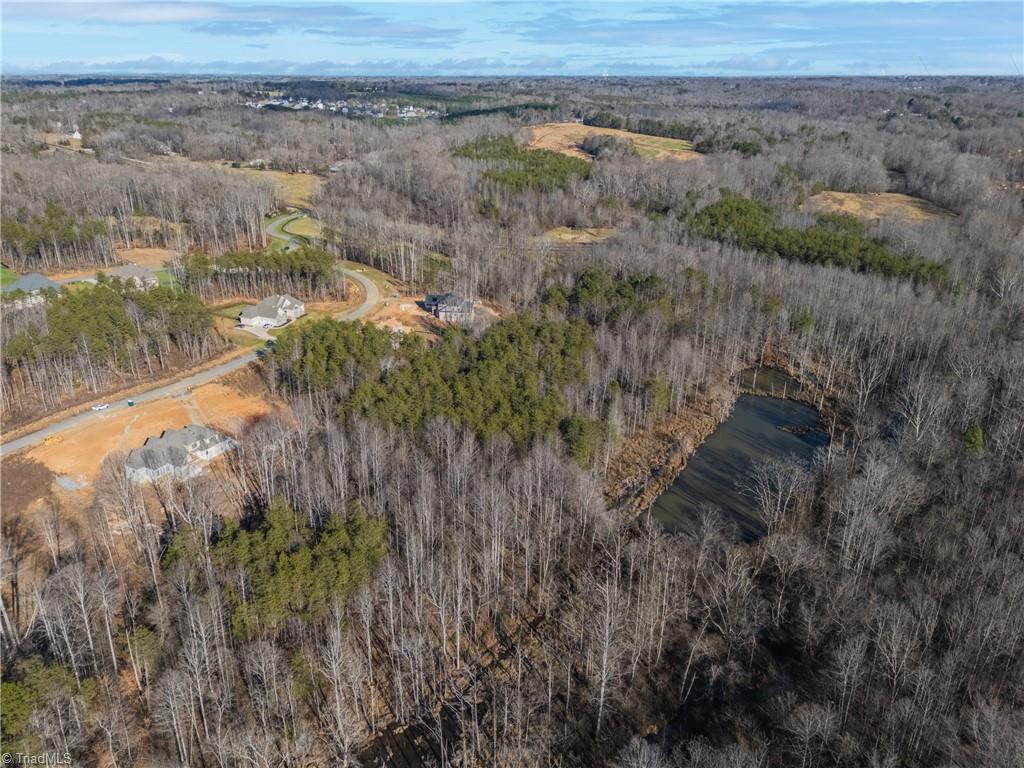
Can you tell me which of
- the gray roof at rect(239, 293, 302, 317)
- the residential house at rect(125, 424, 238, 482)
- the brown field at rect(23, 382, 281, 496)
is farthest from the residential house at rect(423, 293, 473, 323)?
the residential house at rect(125, 424, 238, 482)

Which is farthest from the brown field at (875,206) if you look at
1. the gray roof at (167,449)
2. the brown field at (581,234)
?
the gray roof at (167,449)

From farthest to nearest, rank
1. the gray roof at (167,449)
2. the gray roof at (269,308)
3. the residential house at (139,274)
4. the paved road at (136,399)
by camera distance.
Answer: the residential house at (139,274)
the gray roof at (269,308)
the paved road at (136,399)
the gray roof at (167,449)

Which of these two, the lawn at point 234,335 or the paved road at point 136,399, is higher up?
the lawn at point 234,335

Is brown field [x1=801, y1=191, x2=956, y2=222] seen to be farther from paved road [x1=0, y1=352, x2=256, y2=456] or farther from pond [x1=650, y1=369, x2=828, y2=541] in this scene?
paved road [x1=0, y1=352, x2=256, y2=456]

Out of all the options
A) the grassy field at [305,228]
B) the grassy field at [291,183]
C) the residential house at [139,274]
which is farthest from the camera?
the grassy field at [291,183]

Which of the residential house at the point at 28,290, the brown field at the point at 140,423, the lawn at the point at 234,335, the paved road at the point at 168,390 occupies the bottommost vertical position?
the brown field at the point at 140,423

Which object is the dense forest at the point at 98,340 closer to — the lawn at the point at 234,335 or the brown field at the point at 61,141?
the lawn at the point at 234,335

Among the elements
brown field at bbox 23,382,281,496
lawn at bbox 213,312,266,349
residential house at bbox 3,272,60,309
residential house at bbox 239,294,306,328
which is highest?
residential house at bbox 3,272,60,309

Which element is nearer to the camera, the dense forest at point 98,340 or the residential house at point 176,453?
the residential house at point 176,453
